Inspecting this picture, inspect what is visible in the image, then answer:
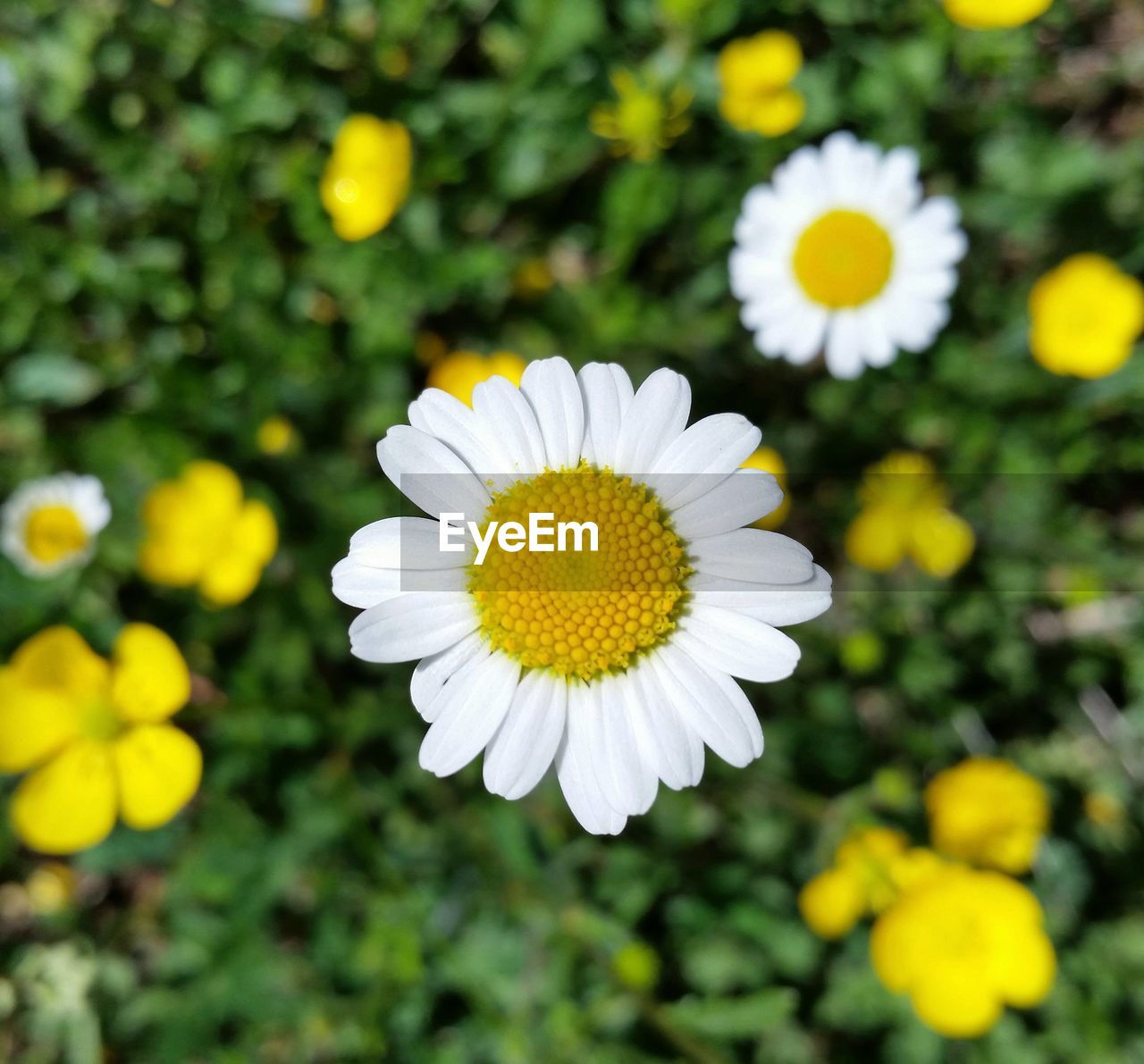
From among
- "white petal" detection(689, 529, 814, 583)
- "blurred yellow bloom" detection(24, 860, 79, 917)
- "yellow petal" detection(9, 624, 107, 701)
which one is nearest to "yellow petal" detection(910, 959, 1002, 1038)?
"white petal" detection(689, 529, 814, 583)

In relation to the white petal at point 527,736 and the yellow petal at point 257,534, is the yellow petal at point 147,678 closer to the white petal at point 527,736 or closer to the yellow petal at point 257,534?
the yellow petal at point 257,534

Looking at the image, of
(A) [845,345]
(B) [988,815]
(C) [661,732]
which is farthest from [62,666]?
(B) [988,815]

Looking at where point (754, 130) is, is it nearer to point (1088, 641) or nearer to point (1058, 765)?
point (1088, 641)

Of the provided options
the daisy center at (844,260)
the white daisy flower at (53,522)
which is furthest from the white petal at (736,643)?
the white daisy flower at (53,522)

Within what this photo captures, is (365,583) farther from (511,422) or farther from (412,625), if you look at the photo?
(511,422)

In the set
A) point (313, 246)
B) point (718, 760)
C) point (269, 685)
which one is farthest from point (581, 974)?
point (313, 246)

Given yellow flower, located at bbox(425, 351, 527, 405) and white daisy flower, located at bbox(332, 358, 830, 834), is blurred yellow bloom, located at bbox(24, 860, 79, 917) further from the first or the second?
white daisy flower, located at bbox(332, 358, 830, 834)

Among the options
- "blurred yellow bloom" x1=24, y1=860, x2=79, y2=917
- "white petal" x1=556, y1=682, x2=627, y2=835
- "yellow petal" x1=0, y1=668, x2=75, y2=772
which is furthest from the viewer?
"blurred yellow bloom" x1=24, y1=860, x2=79, y2=917
